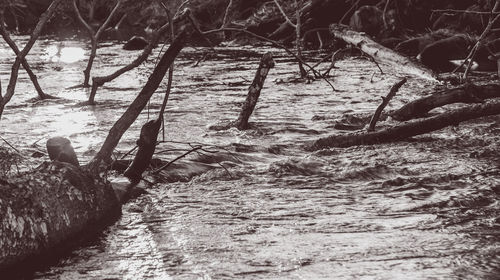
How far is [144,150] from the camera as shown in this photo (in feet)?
21.9

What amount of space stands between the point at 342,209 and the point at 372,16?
16541 millimetres

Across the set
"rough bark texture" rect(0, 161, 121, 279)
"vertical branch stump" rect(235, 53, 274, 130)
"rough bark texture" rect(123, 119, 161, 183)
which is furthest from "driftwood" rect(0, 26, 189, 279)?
"vertical branch stump" rect(235, 53, 274, 130)

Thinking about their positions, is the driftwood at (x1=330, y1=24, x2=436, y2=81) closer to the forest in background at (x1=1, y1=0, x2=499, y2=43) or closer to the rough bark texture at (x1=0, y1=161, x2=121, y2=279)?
the forest in background at (x1=1, y1=0, x2=499, y2=43)

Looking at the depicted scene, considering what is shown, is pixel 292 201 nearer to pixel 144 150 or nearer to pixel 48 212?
pixel 144 150

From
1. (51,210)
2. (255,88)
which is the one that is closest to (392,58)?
(255,88)

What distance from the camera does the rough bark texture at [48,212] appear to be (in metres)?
4.83

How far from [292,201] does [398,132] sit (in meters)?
2.48

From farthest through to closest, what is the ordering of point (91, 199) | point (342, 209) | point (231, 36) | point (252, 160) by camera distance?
1. point (231, 36)
2. point (252, 160)
3. point (342, 209)
4. point (91, 199)

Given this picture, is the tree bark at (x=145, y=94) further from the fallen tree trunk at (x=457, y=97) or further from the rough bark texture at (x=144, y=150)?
the fallen tree trunk at (x=457, y=97)

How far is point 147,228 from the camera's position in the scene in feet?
19.2

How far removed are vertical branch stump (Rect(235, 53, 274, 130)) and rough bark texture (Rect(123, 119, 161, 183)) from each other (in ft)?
10.5


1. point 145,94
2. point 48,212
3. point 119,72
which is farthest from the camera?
point 119,72

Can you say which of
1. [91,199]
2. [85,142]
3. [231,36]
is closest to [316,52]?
[231,36]

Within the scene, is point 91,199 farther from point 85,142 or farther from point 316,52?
point 316,52
